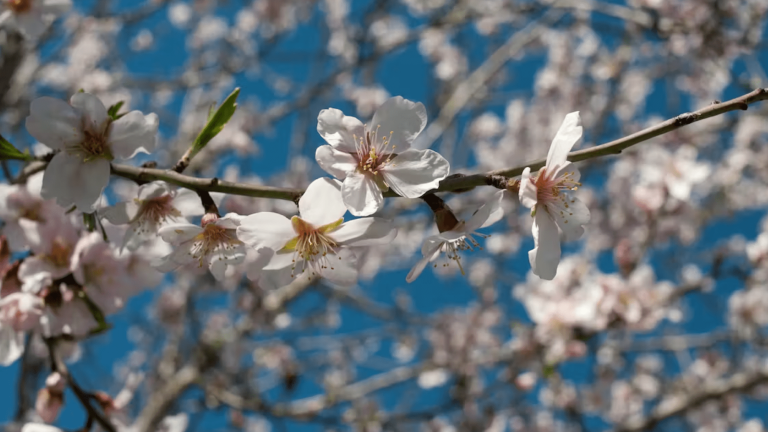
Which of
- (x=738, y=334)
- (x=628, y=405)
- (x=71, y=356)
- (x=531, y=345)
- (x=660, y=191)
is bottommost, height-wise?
(x=628, y=405)

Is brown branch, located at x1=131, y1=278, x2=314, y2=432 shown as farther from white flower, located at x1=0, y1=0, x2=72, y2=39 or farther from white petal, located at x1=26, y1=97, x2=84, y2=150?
white petal, located at x1=26, y1=97, x2=84, y2=150

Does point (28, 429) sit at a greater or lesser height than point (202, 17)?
greater

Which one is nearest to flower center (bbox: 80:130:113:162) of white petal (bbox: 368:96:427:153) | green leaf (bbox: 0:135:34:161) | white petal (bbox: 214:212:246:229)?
green leaf (bbox: 0:135:34:161)

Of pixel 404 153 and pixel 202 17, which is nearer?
pixel 404 153

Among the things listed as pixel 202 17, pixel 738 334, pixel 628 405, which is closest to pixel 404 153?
pixel 738 334

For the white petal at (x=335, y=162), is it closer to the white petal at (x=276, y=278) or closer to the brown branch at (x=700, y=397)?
the white petal at (x=276, y=278)

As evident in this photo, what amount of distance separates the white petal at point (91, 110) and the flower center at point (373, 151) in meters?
0.43

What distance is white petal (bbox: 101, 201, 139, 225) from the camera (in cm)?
106

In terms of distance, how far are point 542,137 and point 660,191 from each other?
219 cm

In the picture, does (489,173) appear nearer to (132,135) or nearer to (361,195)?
(361,195)

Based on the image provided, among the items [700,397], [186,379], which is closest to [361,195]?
[700,397]

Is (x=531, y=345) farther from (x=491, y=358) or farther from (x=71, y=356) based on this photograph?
(x=71, y=356)

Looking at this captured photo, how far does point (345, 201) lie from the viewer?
89 cm

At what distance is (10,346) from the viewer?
1.23m
